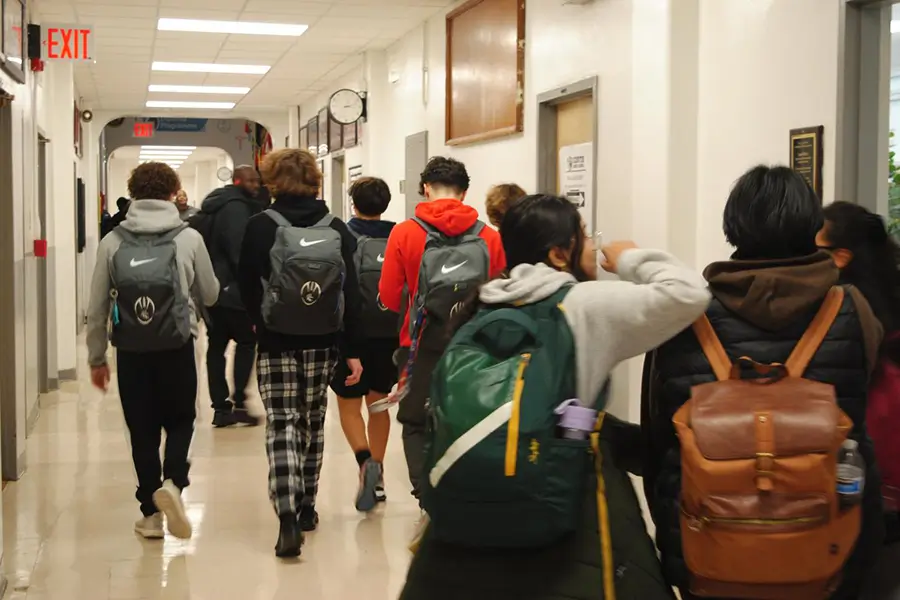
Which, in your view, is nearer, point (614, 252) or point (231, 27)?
point (614, 252)

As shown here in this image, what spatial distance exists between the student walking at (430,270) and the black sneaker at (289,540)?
0.50m

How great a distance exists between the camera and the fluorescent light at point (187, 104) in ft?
51.7

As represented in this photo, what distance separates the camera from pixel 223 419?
670cm

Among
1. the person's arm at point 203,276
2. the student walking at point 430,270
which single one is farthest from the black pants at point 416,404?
the person's arm at point 203,276

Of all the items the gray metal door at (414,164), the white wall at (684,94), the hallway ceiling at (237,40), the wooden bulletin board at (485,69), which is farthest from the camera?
the gray metal door at (414,164)

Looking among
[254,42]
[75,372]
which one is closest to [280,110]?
[254,42]

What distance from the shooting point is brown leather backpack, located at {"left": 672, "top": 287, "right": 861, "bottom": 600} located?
5.63 feet

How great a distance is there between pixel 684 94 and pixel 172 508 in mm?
2896

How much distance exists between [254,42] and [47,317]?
3.51m

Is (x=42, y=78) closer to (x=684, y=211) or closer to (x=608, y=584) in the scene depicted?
(x=684, y=211)

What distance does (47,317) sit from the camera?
26.9 ft

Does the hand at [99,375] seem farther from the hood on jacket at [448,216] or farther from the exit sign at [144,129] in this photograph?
the exit sign at [144,129]

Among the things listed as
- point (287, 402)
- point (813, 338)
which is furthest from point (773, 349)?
point (287, 402)

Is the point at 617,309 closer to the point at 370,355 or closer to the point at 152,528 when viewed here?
the point at 370,355
